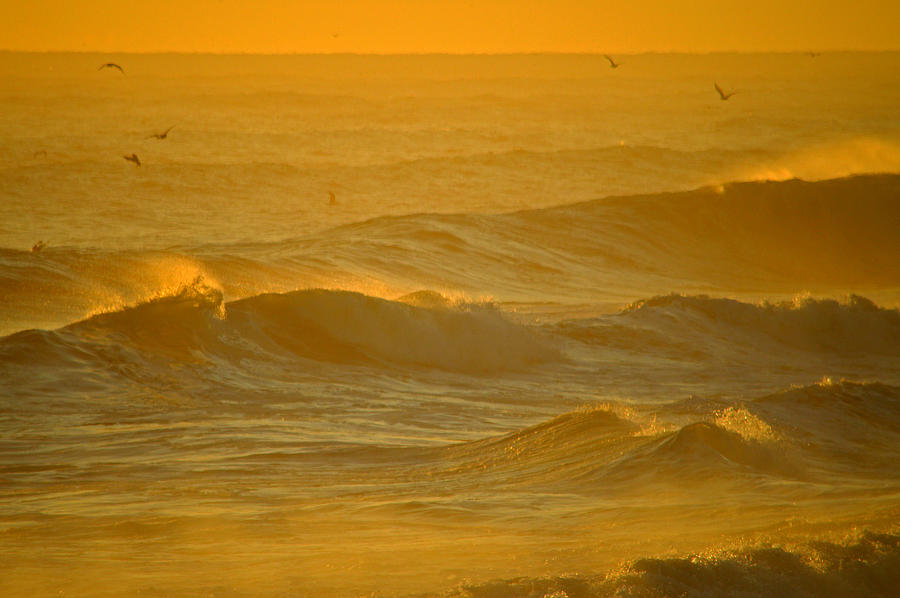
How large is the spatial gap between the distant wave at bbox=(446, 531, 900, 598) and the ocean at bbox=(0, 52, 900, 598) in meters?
0.02

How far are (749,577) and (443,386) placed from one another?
794cm

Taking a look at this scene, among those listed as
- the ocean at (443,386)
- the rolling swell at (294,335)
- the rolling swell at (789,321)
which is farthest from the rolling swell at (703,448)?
the rolling swell at (789,321)

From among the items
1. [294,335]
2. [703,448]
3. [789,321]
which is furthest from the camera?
[789,321]

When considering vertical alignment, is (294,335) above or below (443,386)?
above

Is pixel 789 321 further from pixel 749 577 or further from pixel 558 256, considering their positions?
pixel 749 577

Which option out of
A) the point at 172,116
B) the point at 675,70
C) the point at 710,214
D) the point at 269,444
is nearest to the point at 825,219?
the point at 710,214

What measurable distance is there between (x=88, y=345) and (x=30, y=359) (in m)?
0.79

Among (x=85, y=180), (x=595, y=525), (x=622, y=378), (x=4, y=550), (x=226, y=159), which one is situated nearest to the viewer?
(x=4, y=550)

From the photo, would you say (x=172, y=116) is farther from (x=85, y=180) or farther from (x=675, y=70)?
(x=675, y=70)

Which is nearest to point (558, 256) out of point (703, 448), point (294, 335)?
point (294, 335)

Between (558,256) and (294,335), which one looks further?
(558,256)

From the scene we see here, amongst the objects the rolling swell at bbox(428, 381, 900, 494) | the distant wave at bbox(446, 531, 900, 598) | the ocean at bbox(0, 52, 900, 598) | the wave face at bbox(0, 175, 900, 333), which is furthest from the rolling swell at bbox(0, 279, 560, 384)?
the distant wave at bbox(446, 531, 900, 598)

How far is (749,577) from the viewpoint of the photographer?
5.57 metres

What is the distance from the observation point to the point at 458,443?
31.7 ft
